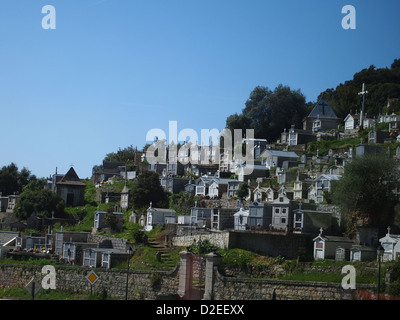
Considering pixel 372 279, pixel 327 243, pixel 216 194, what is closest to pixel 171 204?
pixel 216 194

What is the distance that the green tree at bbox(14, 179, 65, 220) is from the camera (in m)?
55.9

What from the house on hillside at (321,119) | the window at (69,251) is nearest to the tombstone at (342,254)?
the window at (69,251)

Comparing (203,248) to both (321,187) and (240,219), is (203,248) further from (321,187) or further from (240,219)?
(321,187)

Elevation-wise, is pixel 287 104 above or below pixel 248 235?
above

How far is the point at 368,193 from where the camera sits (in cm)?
3591

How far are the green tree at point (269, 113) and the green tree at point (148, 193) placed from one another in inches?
973

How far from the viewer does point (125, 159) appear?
8769 cm

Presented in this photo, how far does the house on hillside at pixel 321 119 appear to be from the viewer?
2896 inches

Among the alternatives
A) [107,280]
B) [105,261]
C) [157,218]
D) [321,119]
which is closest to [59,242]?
[105,261]

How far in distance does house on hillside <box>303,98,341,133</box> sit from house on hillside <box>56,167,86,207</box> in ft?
93.9

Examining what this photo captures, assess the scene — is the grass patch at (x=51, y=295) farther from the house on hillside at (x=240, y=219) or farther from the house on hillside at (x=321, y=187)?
the house on hillside at (x=321, y=187)
